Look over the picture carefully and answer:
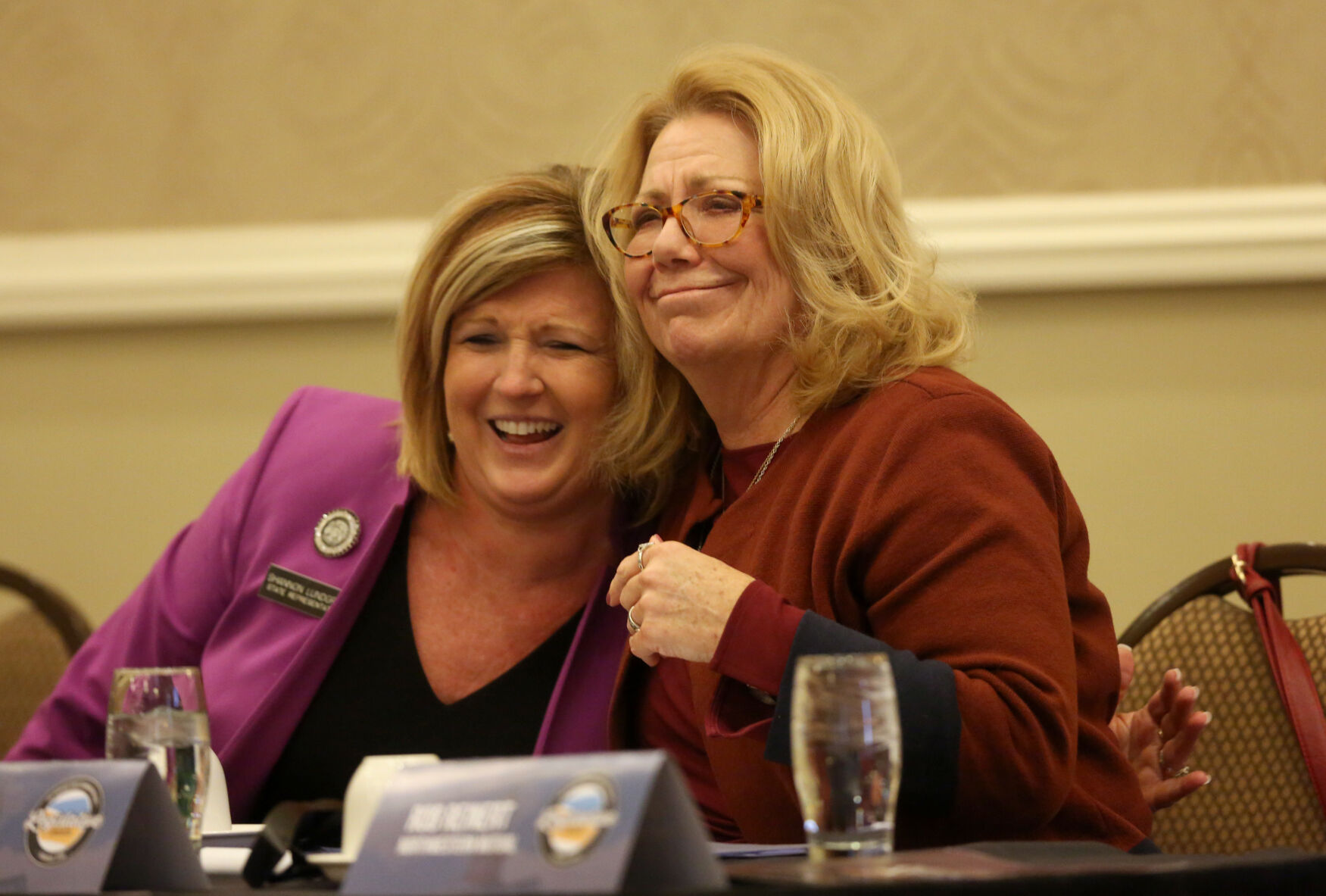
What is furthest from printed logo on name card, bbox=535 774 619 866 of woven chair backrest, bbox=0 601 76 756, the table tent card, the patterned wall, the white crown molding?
the patterned wall

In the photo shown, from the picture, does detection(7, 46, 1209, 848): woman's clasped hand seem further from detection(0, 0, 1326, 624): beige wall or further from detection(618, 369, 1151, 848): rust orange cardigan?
detection(0, 0, 1326, 624): beige wall

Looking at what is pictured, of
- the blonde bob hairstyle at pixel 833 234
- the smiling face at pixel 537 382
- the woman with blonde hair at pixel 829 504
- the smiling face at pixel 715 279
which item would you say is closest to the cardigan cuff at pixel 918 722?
the woman with blonde hair at pixel 829 504

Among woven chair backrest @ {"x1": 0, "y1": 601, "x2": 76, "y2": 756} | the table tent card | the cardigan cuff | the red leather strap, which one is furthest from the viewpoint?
woven chair backrest @ {"x1": 0, "y1": 601, "x2": 76, "y2": 756}

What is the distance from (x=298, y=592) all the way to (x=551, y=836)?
4.18ft

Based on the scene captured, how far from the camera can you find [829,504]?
4.67ft

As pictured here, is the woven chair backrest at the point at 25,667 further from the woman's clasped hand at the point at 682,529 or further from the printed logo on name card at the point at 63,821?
the printed logo on name card at the point at 63,821

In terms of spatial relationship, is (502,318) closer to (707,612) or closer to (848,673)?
(707,612)

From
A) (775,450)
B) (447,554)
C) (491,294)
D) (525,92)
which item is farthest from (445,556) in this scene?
(525,92)

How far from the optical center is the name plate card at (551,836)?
69 centimetres

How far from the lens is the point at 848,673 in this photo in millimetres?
838

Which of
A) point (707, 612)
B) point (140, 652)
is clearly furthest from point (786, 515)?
point (140, 652)

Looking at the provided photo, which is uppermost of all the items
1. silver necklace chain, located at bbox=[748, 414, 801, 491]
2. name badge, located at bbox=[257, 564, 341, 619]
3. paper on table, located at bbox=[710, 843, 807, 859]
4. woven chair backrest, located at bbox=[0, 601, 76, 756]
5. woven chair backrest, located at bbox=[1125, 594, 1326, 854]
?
silver necklace chain, located at bbox=[748, 414, 801, 491]

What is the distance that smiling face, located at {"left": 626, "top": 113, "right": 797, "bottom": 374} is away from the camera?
162 cm

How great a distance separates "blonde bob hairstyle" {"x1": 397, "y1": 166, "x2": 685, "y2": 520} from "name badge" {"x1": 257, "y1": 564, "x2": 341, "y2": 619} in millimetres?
205
